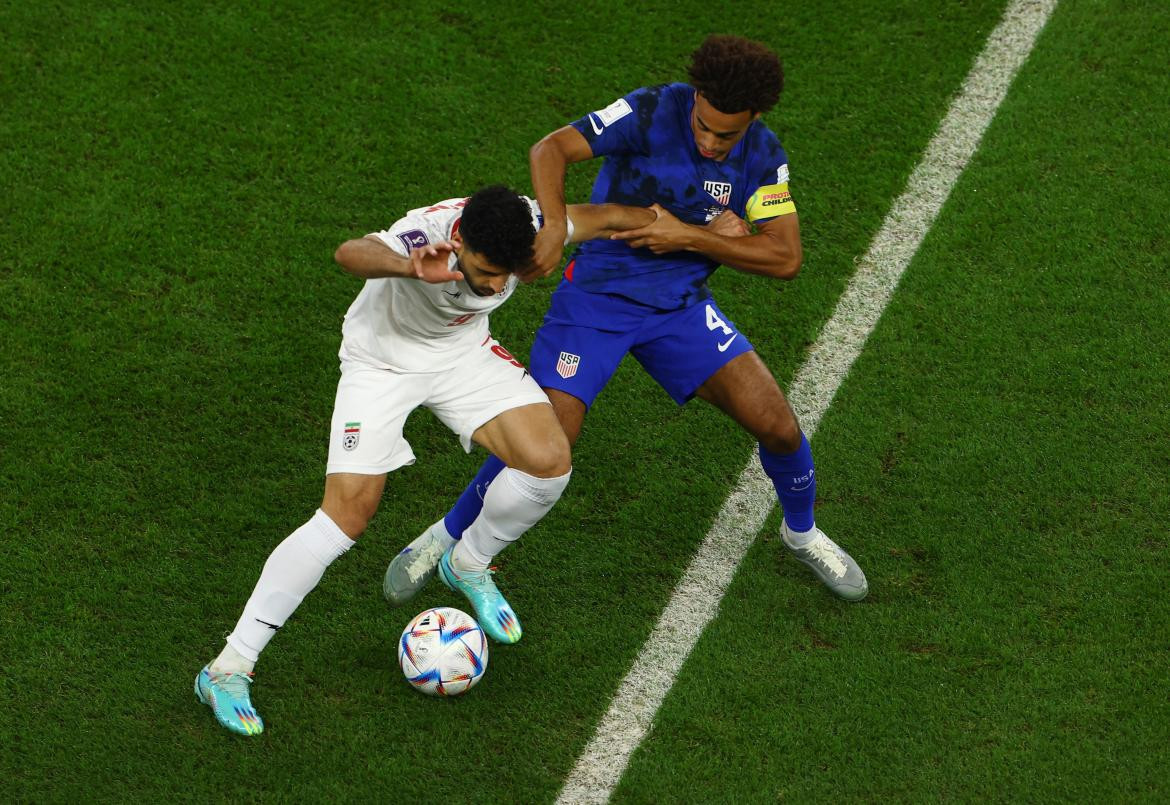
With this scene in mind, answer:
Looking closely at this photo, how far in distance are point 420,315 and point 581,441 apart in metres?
1.34

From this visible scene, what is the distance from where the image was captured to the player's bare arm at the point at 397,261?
157 inches

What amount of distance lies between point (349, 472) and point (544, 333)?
0.95 metres

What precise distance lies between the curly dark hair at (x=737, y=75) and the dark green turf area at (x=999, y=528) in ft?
5.85

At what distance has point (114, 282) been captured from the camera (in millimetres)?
5945

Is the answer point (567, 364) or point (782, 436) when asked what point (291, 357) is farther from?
point (782, 436)

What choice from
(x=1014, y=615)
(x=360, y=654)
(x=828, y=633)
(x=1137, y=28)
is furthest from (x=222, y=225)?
(x=1137, y=28)

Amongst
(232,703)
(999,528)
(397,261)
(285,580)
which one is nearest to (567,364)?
(397,261)

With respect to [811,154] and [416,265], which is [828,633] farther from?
[811,154]

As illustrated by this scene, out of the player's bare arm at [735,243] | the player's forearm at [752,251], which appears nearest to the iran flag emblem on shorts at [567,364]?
the player's bare arm at [735,243]

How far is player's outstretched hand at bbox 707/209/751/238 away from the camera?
15.3ft

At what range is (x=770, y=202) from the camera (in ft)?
15.4

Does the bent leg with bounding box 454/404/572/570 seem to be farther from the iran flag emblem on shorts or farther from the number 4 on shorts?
the number 4 on shorts

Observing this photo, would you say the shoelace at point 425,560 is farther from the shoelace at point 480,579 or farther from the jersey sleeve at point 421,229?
the jersey sleeve at point 421,229

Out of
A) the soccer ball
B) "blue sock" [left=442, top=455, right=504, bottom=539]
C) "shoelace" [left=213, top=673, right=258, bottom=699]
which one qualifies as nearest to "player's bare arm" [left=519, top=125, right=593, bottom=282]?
"blue sock" [left=442, top=455, right=504, bottom=539]
